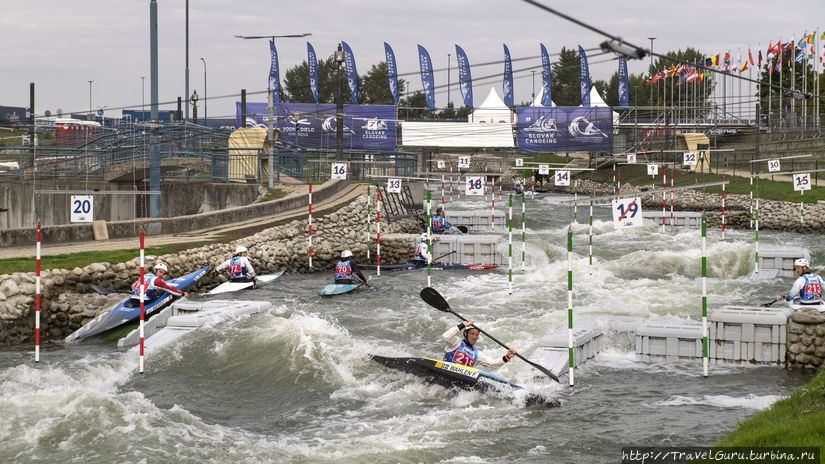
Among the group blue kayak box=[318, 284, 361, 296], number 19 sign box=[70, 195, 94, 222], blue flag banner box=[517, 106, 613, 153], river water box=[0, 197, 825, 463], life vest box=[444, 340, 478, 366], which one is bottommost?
river water box=[0, 197, 825, 463]

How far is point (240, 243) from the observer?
2880 cm

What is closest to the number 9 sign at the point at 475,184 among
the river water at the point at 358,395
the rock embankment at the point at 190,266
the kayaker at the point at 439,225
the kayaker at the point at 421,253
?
the kayaker at the point at 439,225

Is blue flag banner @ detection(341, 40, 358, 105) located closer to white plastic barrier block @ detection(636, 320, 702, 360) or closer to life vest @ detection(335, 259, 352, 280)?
life vest @ detection(335, 259, 352, 280)

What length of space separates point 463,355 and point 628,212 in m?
3.86

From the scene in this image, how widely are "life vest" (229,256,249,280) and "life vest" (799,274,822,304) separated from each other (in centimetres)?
1329

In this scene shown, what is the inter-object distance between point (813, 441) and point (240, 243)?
21865 millimetres

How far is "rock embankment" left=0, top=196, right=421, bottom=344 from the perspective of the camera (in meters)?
20.4

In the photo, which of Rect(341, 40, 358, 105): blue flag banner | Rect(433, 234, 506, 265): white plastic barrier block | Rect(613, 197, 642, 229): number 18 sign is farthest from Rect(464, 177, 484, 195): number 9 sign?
Rect(341, 40, 358, 105): blue flag banner

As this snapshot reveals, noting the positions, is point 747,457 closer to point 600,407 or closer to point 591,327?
point 600,407

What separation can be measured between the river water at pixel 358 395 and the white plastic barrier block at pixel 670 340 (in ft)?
0.73

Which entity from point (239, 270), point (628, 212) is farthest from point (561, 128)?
point (628, 212)

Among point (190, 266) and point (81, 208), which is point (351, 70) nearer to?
point (190, 266)

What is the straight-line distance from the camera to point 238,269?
80.9ft

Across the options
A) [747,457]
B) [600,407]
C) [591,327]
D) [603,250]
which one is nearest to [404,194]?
[603,250]
